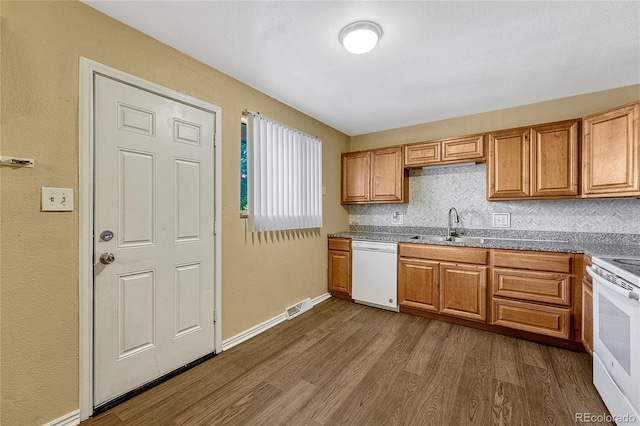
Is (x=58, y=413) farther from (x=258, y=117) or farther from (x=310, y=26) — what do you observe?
(x=310, y=26)

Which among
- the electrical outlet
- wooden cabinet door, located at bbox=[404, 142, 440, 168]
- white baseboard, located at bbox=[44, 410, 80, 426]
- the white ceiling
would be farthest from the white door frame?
the electrical outlet

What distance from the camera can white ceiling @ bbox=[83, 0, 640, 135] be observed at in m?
1.64

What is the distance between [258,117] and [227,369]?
2273 millimetres

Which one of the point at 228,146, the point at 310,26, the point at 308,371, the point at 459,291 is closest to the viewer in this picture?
the point at 310,26

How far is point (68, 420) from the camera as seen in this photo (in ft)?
5.07

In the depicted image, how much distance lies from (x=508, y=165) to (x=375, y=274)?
76.4 inches

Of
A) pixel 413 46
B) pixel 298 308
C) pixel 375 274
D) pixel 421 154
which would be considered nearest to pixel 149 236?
pixel 298 308

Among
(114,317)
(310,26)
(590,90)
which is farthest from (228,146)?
(590,90)

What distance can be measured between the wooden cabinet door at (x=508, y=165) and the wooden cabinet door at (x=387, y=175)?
3.34 feet

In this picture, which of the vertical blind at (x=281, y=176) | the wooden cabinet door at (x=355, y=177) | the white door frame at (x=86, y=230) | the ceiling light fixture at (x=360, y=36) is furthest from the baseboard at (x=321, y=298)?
the ceiling light fixture at (x=360, y=36)

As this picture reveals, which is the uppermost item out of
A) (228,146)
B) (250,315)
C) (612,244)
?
(228,146)

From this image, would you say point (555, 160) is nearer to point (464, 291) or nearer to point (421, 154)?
point (421, 154)

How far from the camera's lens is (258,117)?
107 inches

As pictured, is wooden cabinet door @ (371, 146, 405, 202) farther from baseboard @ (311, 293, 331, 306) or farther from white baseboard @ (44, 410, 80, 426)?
white baseboard @ (44, 410, 80, 426)
